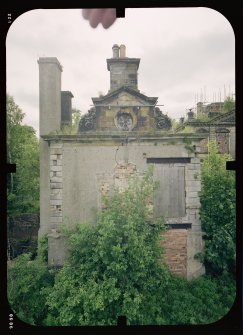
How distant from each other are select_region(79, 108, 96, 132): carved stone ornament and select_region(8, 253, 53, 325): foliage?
1983 mm

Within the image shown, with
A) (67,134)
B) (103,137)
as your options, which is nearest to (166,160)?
(103,137)

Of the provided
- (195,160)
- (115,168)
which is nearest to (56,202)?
(115,168)

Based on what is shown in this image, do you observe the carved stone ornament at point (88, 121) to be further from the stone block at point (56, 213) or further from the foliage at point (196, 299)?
the foliage at point (196, 299)

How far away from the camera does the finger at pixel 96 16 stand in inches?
83.1

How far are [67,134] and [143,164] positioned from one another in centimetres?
116

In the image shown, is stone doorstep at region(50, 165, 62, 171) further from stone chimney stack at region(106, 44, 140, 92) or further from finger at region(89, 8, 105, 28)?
finger at region(89, 8, 105, 28)

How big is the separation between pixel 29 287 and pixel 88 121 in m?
→ 2.45

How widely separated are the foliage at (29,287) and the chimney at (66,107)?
2067mm

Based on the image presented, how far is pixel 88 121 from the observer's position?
432cm

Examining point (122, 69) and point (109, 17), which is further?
point (122, 69)

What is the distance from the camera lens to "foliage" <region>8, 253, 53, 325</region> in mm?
3525

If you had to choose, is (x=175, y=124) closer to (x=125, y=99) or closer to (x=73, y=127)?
(x=125, y=99)

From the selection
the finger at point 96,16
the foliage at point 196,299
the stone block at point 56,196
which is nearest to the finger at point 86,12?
the finger at point 96,16
